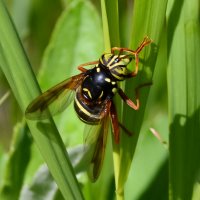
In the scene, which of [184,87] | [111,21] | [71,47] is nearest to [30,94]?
[111,21]

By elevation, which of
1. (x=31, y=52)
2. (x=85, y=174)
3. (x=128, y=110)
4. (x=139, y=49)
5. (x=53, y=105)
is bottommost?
(x=31, y=52)

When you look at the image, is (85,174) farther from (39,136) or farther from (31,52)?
(31,52)

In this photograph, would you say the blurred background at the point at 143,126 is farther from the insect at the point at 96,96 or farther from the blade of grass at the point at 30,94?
the blade of grass at the point at 30,94

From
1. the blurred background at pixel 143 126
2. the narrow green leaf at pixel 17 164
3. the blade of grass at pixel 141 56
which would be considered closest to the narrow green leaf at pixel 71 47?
the blurred background at pixel 143 126

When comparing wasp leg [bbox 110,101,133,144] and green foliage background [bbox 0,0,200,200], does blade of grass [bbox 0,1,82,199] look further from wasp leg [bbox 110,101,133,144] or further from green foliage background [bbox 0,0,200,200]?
wasp leg [bbox 110,101,133,144]

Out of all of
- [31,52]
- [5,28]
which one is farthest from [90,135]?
[31,52]

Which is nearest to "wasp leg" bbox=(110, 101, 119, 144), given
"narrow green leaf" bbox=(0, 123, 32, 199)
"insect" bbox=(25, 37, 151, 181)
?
"insect" bbox=(25, 37, 151, 181)

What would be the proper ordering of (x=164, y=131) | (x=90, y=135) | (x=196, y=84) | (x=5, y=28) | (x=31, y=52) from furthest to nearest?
(x=31, y=52) → (x=164, y=131) → (x=90, y=135) → (x=196, y=84) → (x=5, y=28)

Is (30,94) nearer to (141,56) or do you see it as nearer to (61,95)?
(141,56)
